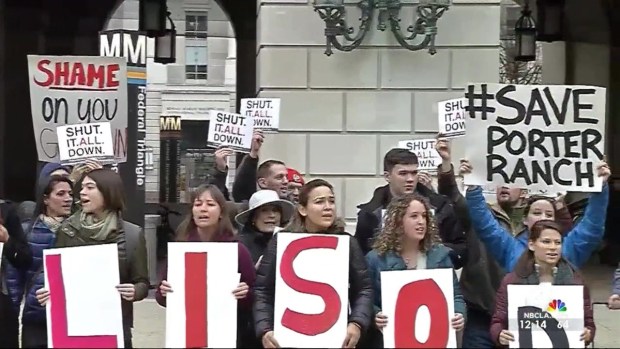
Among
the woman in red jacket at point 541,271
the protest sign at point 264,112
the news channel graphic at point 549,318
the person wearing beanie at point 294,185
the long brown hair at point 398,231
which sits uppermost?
the protest sign at point 264,112

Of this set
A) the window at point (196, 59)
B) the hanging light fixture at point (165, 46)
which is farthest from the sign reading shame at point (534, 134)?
the window at point (196, 59)

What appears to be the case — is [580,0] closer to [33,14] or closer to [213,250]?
[33,14]

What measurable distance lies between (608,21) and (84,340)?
1192 centimetres

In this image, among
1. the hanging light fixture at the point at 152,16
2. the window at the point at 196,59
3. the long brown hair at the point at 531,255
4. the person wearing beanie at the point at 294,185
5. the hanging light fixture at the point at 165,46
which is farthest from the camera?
the window at the point at 196,59

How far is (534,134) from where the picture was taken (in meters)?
5.87

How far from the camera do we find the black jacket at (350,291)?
4781 millimetres

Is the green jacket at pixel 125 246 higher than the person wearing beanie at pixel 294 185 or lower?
Result: lower

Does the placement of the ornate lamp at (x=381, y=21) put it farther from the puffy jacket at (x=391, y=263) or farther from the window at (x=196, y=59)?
the window at (x=196, y=59)

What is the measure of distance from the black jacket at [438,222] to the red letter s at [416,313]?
121cm

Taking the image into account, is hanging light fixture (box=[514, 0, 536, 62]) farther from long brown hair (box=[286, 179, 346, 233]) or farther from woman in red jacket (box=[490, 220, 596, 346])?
long brown hair (box=[286, 179, 346, 233])

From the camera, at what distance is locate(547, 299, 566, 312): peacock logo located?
4.61 meters

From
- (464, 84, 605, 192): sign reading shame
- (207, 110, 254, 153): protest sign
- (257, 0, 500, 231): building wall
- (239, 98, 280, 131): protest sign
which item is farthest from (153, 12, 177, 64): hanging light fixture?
(464, 84, 605, 192): sign reading shame

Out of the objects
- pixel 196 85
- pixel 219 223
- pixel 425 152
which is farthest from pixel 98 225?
pixel 196 85

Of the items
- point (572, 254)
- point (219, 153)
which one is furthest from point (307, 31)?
point (572, 254)
